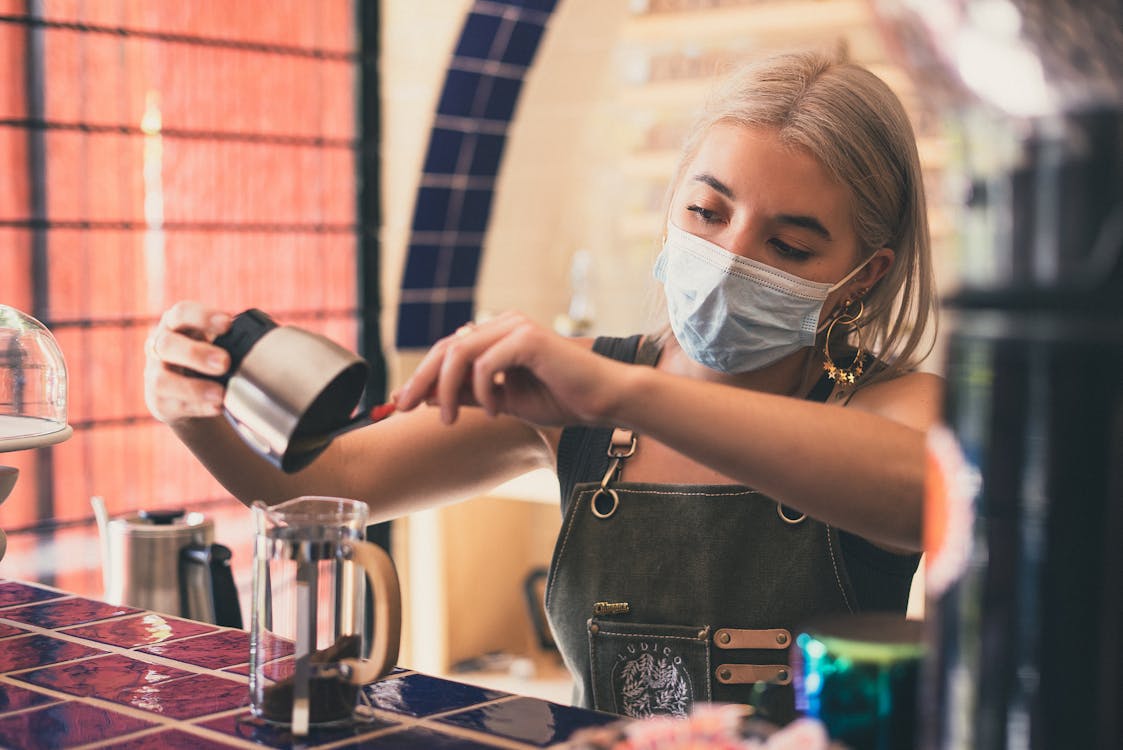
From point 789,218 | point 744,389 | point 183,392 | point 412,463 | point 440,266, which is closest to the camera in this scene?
point 183,392

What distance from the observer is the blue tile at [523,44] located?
13.3 feet

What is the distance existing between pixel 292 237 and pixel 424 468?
7.40 ft

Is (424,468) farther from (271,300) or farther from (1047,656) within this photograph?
(271,300)

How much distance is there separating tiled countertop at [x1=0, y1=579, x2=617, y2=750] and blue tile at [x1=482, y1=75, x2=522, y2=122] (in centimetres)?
283

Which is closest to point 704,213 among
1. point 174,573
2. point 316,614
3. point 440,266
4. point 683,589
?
point 683,589

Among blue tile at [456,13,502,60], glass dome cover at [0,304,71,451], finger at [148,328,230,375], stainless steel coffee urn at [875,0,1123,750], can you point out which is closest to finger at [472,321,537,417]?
finger at [148,328,230,375]

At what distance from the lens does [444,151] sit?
4078 mm

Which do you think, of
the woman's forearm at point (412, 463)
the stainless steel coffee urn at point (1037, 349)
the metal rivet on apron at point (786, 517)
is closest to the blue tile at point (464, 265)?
the woman's forearm at point (412, 463)

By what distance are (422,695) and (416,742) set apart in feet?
0.45

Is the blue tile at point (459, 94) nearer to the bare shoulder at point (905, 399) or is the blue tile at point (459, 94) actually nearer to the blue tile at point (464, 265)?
the blue tile at point (464, 265)

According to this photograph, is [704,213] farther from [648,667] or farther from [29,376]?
[29,376]

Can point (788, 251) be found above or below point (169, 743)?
above

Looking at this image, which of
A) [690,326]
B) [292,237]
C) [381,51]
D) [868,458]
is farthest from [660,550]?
[381,51]

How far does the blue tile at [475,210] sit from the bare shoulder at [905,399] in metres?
2.60
